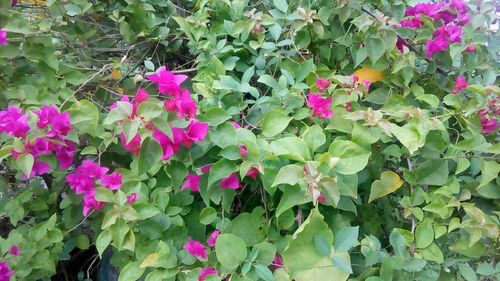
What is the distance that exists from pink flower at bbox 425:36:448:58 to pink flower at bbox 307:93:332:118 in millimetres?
380

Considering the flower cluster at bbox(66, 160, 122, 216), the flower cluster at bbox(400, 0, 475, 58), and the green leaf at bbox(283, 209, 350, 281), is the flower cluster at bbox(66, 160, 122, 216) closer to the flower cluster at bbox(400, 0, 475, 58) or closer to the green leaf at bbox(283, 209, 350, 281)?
the green leaf at bbox(283, 209, 350, 281)

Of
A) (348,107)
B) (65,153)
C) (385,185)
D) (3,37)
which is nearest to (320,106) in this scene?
(348,107)

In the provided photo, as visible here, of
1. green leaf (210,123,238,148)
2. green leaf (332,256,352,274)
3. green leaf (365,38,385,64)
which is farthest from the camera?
green leaf (365,38,385,64)

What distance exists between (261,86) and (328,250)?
0.58 meters

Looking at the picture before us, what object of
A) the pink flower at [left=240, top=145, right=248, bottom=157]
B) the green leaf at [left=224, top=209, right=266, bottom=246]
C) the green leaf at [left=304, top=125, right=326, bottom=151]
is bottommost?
the green leaf at [left=224, top=209, right=266, bottom=246]

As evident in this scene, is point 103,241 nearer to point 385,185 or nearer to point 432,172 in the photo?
point 385,185

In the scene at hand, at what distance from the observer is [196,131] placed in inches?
32.3

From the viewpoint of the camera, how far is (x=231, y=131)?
852 mm

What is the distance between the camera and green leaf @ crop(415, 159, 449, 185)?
981 mm

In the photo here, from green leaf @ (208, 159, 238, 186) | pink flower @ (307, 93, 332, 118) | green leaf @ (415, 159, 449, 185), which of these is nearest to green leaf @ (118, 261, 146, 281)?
green leaf @ (208, 159, 238, 186)

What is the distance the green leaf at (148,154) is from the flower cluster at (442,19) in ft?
2.49

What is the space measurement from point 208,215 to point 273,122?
0.22 m

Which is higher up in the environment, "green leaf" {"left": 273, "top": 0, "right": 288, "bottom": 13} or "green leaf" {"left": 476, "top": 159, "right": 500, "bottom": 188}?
"green leaf" {"left": 273, "top": 0, "right": 288, "bottom": 13}

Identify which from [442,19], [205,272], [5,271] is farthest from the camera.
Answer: [442,19]
